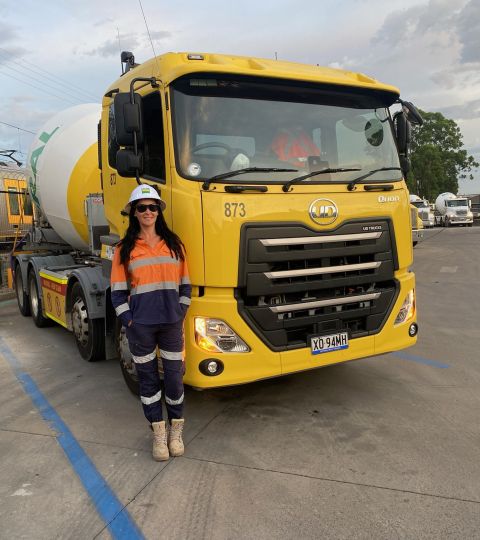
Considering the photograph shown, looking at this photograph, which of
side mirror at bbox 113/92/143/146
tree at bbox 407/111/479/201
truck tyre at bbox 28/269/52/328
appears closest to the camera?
side mirror at bbox 113/92/143/146

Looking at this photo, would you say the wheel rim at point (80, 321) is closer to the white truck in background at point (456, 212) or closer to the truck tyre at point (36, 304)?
the truck tyre at point (36, 304)

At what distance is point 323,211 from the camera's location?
404 cm

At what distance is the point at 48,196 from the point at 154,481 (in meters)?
5.40

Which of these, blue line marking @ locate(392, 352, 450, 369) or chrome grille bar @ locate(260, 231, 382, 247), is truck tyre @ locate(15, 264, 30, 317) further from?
chrome grille bar @ locate(260, 231, 382, 247)

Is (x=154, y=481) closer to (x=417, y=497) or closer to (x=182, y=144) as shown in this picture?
(x=417, y=497)

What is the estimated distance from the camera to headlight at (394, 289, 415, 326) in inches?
180

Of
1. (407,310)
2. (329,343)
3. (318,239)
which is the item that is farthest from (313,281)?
(407,310)

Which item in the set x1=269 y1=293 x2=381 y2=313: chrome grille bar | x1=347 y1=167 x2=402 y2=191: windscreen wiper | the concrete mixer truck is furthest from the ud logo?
x1=269 y1=293 x2=381 y2=313: chrome grille bar

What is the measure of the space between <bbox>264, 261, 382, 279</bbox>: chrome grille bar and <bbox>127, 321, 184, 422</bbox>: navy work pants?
812mm

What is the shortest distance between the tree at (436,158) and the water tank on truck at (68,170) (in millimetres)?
63596

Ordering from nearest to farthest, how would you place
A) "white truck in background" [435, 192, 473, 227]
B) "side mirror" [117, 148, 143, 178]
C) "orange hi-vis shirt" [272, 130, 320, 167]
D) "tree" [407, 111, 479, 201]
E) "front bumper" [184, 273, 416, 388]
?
1. "front bumper" [184, 273, 416, 388]
2. "side mirror" [117, 148, 143, 178]
3. "orange hi-vis shirt" [272, 130, 320, 167]
4. "white truck in background" [435, 192, 473, 227]
5. "tree" [407, 111, 479, 201]

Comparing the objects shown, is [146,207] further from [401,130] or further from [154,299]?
[401,130]

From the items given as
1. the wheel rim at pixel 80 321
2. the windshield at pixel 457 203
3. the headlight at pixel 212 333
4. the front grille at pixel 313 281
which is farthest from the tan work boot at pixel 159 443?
the windshield at pixel 457 203

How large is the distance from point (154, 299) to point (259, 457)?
1365 mm
